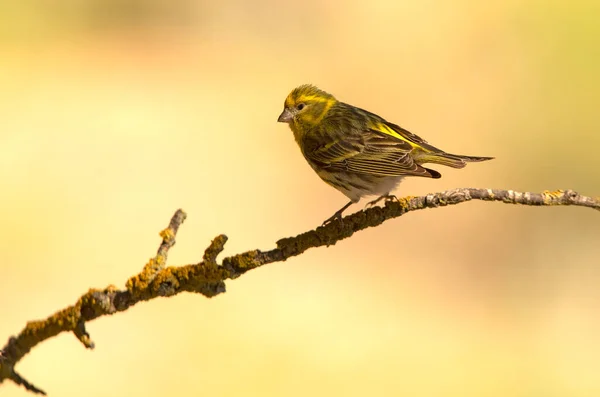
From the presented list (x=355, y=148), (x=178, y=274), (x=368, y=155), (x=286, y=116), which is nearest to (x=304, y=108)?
(x=286, y=116)

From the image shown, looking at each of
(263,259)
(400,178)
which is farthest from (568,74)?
(263,259)

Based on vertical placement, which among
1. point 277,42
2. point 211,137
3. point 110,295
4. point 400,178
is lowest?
point 110,295

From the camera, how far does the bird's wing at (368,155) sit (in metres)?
5.10

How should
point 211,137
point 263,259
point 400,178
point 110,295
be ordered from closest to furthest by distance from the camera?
point 110,295 < point 263,259 < point 400,178 < point 211,137

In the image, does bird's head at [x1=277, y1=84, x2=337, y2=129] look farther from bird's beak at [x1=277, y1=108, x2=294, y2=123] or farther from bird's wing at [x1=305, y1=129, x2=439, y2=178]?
bird's wing at [x1=305, y1=129, x2=439, y2=178]

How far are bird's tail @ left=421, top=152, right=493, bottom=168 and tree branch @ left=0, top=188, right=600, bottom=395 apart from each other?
150 centimetres

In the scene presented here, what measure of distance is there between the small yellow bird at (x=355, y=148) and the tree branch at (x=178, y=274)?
58.0 inches

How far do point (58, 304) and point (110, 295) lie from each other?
11.3 meters

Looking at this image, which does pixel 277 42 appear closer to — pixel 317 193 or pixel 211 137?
pixel 211 137

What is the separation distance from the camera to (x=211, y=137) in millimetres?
19062

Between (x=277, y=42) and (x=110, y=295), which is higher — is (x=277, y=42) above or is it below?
above

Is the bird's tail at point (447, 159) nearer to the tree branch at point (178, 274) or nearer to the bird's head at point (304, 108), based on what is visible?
the bird's head at point (304, 108)

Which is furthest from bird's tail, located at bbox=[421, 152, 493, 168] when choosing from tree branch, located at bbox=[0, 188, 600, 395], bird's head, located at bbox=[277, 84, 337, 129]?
tree branch, located at bbox=[0, 188, 600, 395]

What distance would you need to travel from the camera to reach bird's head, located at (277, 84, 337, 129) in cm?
597
